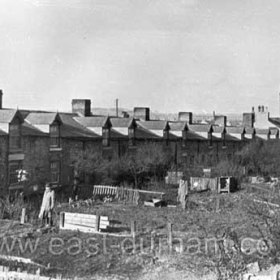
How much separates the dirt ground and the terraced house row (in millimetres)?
7851

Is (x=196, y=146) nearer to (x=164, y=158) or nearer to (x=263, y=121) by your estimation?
(x=164, y=158)

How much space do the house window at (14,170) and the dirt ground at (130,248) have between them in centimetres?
659

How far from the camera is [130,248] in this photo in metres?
19.2

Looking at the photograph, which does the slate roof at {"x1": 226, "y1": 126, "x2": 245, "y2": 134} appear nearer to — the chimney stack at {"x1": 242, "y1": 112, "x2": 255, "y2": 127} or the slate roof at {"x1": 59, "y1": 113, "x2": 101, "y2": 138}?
the chimney stack at {"x1": 242, "y1": 112, "x2": 255, "y2": 127}

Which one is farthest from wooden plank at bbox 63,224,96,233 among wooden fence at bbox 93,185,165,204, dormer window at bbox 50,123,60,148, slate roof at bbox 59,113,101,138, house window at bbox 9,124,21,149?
slate roof at bbox 59,113,101,138

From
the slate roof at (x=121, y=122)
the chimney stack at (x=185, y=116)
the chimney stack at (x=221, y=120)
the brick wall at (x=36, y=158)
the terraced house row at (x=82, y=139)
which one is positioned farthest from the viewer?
the chimney stack at (x=221, y=120)

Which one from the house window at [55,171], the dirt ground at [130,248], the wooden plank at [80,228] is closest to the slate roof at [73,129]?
the house window at [55,171]

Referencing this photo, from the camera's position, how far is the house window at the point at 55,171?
3725 centimetres

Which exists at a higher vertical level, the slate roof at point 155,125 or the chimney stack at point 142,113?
the chimney stack at point 142,113

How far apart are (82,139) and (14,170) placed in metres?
8.10

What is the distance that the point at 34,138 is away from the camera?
3538cm

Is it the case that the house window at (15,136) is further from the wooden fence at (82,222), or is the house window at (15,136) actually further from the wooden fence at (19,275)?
the wooden fence at (19,275)

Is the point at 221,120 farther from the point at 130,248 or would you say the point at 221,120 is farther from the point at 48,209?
the point at 130,248

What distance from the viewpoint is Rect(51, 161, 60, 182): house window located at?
37250 mm
